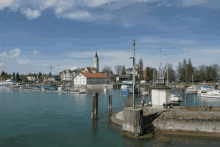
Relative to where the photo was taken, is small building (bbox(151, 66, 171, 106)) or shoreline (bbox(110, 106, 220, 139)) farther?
small building (bbox(151, 66, 171, 106))

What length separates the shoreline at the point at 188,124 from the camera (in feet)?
53.0

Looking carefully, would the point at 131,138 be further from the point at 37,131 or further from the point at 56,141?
the point at 37,131

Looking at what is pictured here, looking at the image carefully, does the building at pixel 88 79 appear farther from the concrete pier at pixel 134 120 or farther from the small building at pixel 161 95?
the concrete pier at pixel 134 120

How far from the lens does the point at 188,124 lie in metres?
16.6

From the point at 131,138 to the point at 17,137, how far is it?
12598 millimetres

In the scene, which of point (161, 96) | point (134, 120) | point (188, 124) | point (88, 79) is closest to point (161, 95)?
point (161, 96)

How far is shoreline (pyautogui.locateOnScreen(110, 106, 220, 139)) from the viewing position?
1616cm

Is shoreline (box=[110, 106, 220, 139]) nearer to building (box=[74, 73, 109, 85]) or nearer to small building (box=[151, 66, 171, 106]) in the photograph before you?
small building (box=[151, 66, 171, 106])

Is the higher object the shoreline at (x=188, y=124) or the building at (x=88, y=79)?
the building at (x=88, y=79)

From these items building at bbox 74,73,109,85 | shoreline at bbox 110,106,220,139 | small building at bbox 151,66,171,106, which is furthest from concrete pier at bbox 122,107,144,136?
building at bbox 74,73,109,85

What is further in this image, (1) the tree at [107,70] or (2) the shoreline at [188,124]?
(1) the tree at [107,70]

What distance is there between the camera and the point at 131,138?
1598 centimetres

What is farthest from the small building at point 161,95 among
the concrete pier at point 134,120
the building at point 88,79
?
the building at point 88,79

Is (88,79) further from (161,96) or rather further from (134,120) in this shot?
(134,120)
